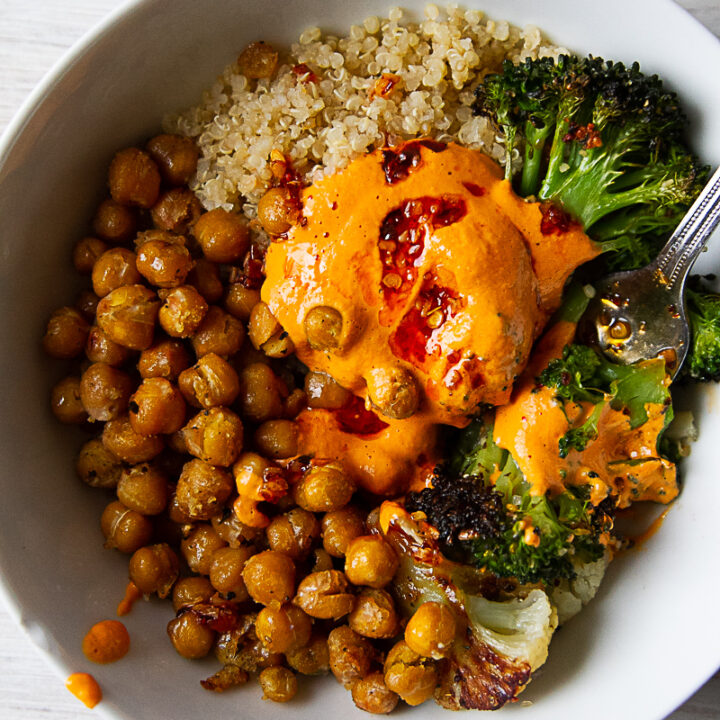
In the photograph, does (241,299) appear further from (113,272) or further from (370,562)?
(370,562)

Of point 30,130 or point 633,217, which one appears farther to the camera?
point 633,217

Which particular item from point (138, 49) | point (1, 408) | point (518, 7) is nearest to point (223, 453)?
point (1, 408)

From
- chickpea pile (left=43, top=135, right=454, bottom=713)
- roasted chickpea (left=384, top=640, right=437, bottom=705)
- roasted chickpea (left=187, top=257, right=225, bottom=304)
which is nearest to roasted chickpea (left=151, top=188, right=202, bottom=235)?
chickpea pile (left=43, top=135, right=454, bottom=713)

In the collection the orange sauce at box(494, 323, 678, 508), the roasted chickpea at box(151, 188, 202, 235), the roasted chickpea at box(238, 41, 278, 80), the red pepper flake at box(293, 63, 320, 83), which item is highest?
the red pepper flake at box(293, 63, 320, 83)

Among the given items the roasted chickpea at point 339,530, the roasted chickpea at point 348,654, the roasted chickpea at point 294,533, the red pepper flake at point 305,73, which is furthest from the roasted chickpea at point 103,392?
the red pepper flake at point 305,73

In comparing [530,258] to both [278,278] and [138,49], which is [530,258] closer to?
[278,278]

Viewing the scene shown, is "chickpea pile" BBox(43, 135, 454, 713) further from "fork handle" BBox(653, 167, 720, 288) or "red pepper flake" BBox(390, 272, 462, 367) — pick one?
"fork handle" BBox(653, 167, 720, 288)
